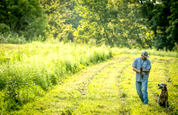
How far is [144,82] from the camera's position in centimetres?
551

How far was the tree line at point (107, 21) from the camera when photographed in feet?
72.8

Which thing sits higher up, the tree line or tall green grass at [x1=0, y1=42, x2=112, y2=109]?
the tree line

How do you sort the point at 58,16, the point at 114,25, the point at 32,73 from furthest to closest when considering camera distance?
the point at 58,16 → the point at 114,25 → the point at 32,73

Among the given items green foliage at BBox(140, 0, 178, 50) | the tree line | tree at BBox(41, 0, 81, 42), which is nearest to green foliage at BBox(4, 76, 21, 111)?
the tree line

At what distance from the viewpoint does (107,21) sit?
34188mm

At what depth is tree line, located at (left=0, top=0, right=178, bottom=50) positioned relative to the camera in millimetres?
22203

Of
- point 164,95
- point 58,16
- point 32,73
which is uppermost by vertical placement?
point 58,16

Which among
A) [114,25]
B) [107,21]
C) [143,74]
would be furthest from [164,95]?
[107,21]

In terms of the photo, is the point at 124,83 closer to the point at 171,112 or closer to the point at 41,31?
the point at 171,112

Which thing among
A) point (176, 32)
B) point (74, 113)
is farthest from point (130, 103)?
point (176, 32)

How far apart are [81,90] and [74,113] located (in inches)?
90.3

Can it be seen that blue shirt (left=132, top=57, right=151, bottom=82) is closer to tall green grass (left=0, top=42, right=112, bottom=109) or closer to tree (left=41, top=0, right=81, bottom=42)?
tall green grass (left=0, top=42, right=112, bottom=109)

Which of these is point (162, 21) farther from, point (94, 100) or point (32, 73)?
point (32, 73)

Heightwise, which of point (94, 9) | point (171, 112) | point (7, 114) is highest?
point (94, 9)
